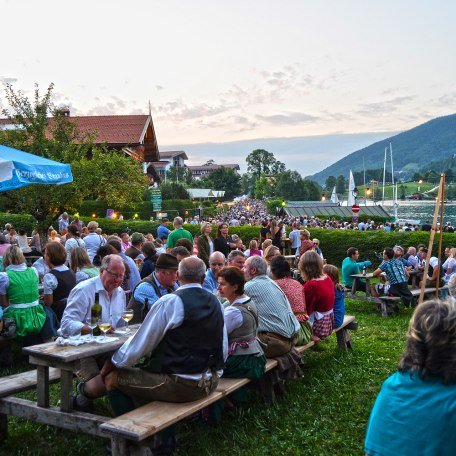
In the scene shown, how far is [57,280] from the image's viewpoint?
661 centimetres

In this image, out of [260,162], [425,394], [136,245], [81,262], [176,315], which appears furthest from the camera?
[260,162]

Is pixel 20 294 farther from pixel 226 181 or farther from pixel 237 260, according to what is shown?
pixel 226 181

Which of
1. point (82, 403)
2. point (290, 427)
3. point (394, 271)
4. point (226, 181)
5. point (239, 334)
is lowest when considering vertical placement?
point (290, 427)

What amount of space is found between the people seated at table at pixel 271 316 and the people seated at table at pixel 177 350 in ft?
4.55

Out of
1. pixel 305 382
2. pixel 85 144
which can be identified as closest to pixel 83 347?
pixel 305 382

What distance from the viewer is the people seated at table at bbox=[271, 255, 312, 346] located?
6.07 meters

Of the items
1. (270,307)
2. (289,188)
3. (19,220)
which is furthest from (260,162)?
(270,307)

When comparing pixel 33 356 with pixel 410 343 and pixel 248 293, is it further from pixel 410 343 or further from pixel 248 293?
pixel 410 343

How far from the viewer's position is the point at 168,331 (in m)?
3.79

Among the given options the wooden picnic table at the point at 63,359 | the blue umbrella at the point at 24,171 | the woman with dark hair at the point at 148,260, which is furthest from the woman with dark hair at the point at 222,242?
the wooden picnic table at the point at 63,359

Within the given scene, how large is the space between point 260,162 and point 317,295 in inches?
5693

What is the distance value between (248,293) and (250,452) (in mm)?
1565

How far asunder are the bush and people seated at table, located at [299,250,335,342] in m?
22.4

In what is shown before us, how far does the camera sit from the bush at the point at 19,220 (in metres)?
26.8
